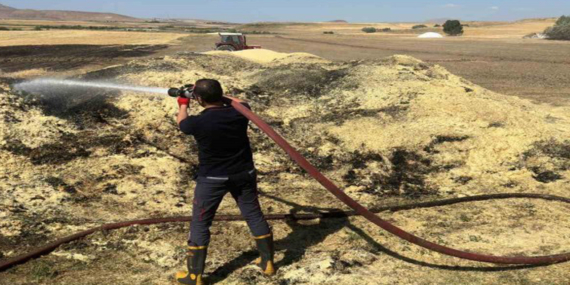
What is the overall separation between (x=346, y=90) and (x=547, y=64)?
16157 mm

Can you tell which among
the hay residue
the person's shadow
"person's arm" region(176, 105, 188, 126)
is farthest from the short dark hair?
the hay residue

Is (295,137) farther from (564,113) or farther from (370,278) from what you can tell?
(564,113)

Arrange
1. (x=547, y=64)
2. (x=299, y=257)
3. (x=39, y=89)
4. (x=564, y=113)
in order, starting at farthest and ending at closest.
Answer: (x=547, y=64) < (x=564, y=113) < (x=39, y=89) < (x=299, y=257)

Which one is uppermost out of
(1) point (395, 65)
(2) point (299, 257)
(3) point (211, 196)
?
(1) point (395, 65)

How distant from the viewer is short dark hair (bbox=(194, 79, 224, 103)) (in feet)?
10.9

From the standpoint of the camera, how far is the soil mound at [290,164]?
4207 millimetres

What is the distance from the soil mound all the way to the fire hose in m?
0.10

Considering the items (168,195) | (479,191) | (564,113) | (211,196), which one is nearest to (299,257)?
(211,196)

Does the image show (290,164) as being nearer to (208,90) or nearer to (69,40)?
(208,90)

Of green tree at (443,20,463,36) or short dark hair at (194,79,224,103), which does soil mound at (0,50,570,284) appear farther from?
green tree at (443,20,463,36)

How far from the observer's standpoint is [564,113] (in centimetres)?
1022

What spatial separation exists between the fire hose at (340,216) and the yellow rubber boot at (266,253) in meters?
0.77

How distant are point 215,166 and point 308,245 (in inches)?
61.6

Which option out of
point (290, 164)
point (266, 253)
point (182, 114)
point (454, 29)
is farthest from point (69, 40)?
point (454, 29)
